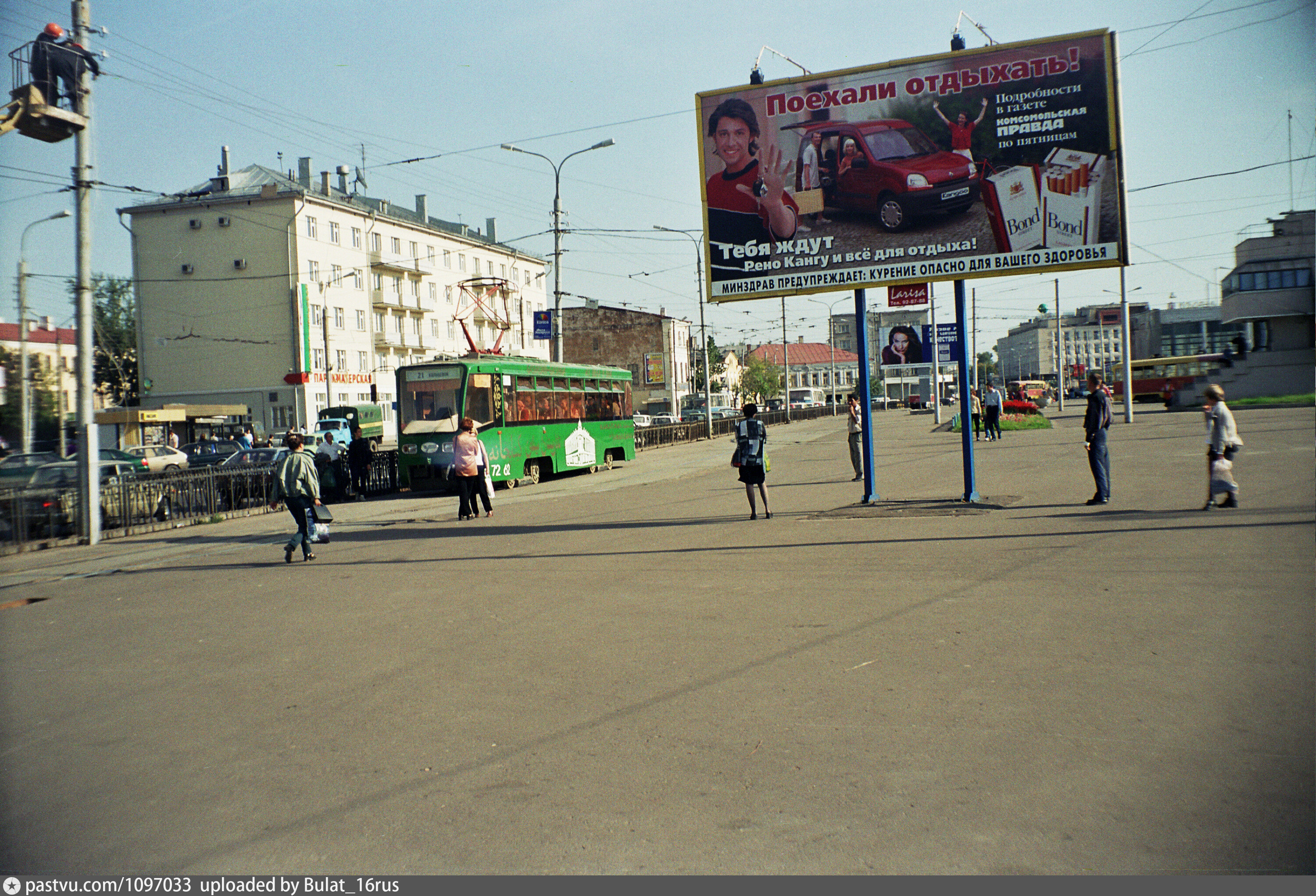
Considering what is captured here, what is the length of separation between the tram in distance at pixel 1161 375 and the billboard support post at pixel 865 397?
43698 millimetres

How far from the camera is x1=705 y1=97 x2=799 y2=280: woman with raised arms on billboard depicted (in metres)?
15.3

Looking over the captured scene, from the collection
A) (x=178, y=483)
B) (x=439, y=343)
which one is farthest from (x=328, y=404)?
(x=178, y=483)

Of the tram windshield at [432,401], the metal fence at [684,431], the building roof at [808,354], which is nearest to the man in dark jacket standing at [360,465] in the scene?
the tram windshield at [432,401]

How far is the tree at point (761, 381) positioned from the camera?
380ft

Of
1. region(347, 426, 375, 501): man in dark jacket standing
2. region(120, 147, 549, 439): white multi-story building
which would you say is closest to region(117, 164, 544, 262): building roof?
region(120, 147, 549, 439): white multi-story building

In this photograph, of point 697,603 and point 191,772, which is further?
point 697,603

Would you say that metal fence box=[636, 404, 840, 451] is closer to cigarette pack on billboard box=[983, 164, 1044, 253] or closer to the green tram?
the green tram

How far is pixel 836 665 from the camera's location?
6.15 meters

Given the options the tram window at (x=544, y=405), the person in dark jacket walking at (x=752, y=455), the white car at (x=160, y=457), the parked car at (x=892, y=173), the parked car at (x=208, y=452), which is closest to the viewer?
the parked car at (x=892, y=173)

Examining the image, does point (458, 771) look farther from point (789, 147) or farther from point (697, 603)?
point (789, 147)

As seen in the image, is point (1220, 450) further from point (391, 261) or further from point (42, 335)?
point (391, 261)

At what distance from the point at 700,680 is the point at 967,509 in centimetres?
955

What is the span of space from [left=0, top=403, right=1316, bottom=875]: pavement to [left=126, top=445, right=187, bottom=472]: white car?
1918 cm

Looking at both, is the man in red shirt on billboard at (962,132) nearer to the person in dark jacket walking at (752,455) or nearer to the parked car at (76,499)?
the person in dark jacket walking at (752,455)
